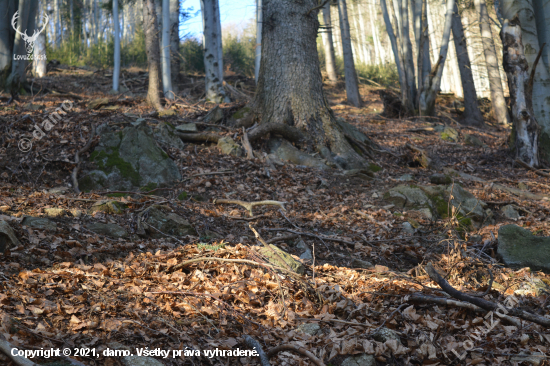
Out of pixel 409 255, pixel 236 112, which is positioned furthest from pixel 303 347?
pixel 236 112

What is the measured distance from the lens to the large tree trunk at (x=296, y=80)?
8062 mm

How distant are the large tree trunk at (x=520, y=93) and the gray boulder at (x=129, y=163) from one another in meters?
7.41

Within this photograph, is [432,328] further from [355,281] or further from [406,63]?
[406,63]

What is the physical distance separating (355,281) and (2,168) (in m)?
5.24

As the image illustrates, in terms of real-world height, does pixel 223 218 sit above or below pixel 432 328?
above

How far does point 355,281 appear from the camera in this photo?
11.7 ft

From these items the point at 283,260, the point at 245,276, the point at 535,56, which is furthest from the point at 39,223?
the point at 535,56

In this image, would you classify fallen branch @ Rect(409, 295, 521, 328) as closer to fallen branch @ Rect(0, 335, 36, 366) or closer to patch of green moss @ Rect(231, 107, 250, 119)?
fallen branch @ Rect(0, 335, 36, 366)

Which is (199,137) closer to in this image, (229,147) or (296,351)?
(229,147)

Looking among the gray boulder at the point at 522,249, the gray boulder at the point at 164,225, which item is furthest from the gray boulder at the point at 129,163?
the gray boulder at the point at 522,249

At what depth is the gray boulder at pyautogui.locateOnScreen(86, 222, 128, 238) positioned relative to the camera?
3.98m

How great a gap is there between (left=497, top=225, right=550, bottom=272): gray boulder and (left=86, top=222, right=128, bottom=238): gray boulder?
4119 millimetres

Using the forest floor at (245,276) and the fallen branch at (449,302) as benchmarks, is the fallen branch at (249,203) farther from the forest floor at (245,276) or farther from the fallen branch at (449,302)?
the fallen branch at (449,302)

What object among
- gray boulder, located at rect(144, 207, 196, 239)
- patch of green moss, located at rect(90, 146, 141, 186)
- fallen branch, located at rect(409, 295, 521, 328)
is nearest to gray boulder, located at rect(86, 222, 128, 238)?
gray boulder, located at rect(144, 207, 196, 239)
